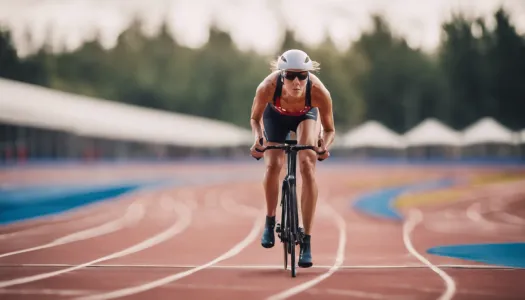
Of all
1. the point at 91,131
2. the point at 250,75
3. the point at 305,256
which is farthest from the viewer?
the point at 250,75

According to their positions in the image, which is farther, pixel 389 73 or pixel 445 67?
pixel 389 73

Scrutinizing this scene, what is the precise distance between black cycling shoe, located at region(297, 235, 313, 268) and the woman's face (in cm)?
126

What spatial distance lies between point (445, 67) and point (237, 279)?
5305 cm

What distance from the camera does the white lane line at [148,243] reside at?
644cm

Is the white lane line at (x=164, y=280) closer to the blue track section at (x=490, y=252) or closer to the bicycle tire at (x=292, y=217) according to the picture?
the bicycle tire at (x=292, y=217)

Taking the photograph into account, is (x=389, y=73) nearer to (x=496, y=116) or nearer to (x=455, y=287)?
(x=496, y=116)

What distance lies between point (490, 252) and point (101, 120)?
3726 centimetres

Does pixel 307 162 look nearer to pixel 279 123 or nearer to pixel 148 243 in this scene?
pixel 279 123

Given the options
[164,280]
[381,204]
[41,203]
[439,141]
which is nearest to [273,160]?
[164,280]

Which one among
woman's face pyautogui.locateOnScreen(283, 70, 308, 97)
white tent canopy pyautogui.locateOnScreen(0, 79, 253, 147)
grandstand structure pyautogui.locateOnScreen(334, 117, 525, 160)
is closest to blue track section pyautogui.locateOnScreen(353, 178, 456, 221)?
woman's face pyautogui.locateOnScreen(283, 70, 308, 97)

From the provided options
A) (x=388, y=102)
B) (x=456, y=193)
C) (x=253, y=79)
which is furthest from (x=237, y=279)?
(x=253, y=79)

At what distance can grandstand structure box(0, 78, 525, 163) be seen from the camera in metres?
35.6

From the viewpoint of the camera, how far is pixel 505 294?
574 centimetres

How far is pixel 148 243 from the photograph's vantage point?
9.73 metres
